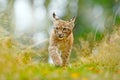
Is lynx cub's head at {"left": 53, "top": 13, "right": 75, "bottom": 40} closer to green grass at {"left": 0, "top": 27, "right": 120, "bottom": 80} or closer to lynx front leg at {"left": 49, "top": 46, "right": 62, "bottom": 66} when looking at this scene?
lynx front leg at {"left": 49, "top": 46, "right": 62, "bottom": 66}

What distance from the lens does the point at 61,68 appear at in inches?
661

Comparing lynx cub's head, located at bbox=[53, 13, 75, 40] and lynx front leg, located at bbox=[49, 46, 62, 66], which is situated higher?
lynx cub's head, located at bbox=[53, 13, 75, 40]

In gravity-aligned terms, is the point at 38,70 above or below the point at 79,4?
above

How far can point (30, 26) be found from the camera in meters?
25.2

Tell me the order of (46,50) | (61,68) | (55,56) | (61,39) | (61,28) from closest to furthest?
(61,68), (55,56), (61,28), (61,39), (46,50)

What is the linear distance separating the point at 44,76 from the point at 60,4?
20.0 m

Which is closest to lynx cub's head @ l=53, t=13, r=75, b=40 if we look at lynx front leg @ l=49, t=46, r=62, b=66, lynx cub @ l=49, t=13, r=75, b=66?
lynx cub @ l=49, t=13, r=75, b=66

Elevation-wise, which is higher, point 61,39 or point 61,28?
point 61,28

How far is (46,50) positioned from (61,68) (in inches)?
191

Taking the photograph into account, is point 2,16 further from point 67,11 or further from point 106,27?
point 67,11

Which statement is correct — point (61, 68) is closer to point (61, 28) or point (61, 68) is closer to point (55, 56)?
point (55, 56)

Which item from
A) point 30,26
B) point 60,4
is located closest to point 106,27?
point 30,26

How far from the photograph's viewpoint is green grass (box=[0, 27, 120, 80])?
13.5m

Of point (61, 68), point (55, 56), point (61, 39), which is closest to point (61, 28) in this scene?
point (61, 39)
